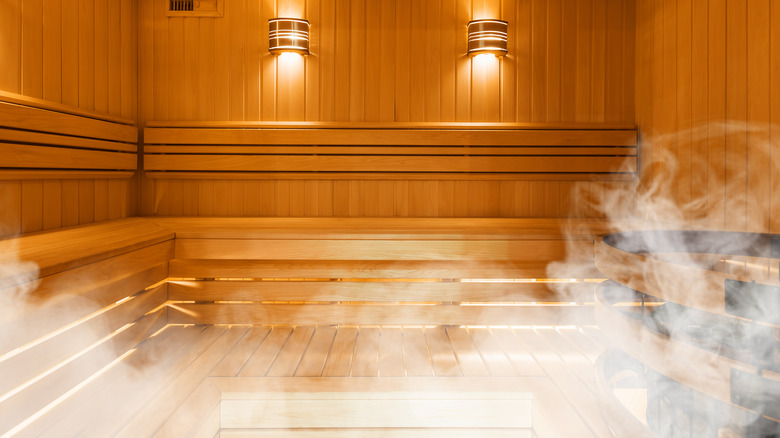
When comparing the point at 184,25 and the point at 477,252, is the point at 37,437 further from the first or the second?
the point at 184,25

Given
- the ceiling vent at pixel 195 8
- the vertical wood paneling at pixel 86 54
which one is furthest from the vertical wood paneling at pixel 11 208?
the ceiling vent at pixel 195 8

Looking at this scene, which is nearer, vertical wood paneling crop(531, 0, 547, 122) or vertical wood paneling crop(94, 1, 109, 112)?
vertical wood paneling crop(94, 1, 109, 112)

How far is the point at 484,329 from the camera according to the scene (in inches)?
108

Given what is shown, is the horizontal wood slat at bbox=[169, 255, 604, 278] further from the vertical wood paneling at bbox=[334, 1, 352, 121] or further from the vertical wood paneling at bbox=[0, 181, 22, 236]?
the vertical wood paneling at bbox=[334, 1, 352, 121]

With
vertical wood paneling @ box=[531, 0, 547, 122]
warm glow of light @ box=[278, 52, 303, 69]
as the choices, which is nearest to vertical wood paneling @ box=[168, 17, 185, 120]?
warm glow of light @ box=[278, 52, 303, 69]

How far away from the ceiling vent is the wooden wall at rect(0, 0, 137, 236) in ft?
0.86

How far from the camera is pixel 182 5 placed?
338 cm

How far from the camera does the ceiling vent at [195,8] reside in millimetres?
3371

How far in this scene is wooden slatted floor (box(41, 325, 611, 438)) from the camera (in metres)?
1.69

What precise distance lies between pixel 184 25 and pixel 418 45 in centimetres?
160

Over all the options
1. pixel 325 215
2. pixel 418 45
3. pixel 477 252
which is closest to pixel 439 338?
pixel 477 252

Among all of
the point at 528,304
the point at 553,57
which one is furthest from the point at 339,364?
the point at 553,57

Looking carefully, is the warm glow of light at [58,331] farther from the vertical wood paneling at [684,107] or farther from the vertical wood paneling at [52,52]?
the vertical wood paneling at [684,107]

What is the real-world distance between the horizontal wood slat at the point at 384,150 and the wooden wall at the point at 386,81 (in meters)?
0.10
